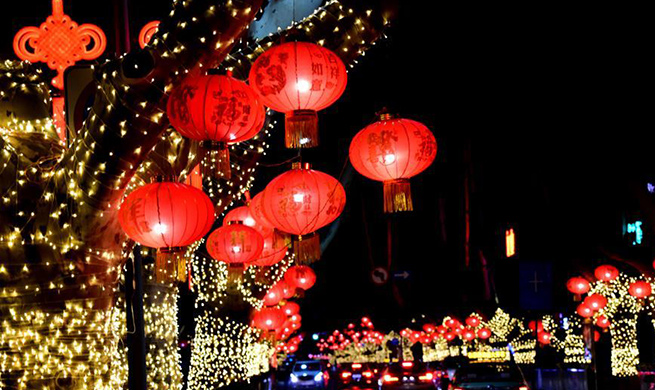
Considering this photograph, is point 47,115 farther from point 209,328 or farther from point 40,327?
point 209,328

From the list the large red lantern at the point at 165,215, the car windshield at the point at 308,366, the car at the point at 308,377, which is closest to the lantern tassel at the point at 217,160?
the large red lantern at the point at 165,215

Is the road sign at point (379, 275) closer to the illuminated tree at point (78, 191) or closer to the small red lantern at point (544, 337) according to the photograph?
the small red lantern at point (544, 337)

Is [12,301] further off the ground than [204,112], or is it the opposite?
[204,112]

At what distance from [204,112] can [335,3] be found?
2503 mm

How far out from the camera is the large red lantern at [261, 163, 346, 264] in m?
8.34

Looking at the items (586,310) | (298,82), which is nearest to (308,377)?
(586,310)

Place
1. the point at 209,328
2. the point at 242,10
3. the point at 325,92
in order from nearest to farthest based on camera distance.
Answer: the point at 242,10 < the point at 325,92 < the point at 209,328

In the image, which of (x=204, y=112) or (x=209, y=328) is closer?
(x=204, y=112)

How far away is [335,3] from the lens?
8148mm

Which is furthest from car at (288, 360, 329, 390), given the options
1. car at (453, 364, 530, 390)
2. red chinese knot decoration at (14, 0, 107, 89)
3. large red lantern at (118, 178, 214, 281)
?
large red lantern at (118, 178, 214, 281)

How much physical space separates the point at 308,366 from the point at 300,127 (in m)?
26.1

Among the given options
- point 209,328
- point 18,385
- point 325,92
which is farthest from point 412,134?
point 209,328

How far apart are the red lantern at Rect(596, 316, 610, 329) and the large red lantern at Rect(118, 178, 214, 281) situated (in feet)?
64.0

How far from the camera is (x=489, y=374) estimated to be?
593 inches
